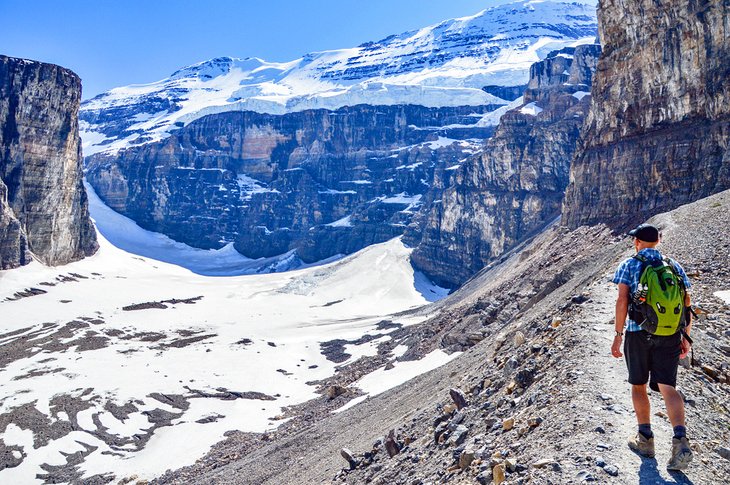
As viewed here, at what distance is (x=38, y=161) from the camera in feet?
372

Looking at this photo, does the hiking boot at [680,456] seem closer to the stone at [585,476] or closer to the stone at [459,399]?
the stone at [585,476]

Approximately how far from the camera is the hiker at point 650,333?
6.66 m

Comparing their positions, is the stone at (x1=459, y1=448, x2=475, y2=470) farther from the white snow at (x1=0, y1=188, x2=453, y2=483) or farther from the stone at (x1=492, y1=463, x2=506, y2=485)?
the white snow at (x1=0, y1=188, x2=453, y2=483)

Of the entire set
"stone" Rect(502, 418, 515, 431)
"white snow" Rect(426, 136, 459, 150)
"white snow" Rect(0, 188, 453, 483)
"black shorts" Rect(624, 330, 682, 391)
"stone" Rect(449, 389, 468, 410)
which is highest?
"white snow" Rect(426, 136, 459, 150)

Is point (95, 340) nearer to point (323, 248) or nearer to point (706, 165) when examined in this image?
point (706, 165)

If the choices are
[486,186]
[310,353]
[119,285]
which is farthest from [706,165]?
[119,285]

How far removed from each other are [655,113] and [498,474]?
47.6m

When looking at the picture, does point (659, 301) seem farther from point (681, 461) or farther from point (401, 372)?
point (401, 372)

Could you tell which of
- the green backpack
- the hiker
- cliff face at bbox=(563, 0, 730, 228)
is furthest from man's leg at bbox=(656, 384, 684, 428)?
cliff face at bbox=(563, 0, 730, 228)

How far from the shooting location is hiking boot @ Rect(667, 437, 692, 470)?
6254 mm

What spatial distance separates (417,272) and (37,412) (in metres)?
97.1

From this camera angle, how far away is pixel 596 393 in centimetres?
821

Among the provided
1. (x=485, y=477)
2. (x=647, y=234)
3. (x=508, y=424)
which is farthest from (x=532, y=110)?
(x=485, y=477)

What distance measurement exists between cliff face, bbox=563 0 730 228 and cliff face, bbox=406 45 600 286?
136ft
